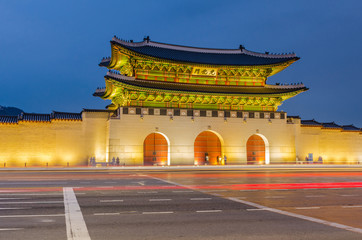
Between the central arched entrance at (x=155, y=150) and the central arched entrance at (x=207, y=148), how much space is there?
4267mm

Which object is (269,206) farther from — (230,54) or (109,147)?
(230,54)

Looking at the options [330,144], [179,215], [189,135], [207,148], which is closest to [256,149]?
[207,148]

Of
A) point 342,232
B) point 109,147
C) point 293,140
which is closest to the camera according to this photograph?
point 342,232

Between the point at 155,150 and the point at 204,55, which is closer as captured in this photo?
the point at 155,150

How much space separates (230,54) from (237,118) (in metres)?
11.6

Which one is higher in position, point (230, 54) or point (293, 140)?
point (230, 54)

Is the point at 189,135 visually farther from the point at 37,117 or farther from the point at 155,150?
the point at 37,117

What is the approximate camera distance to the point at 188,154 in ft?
130

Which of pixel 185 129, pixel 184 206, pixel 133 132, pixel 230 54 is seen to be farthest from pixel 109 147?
pixel 184 206

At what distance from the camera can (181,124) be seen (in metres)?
39.9

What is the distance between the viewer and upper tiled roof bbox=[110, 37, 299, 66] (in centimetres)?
4175

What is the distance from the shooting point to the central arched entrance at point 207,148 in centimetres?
4188

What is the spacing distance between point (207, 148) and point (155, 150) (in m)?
6.94

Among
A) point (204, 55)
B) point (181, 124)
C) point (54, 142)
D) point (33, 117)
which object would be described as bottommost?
point (54, 142)
